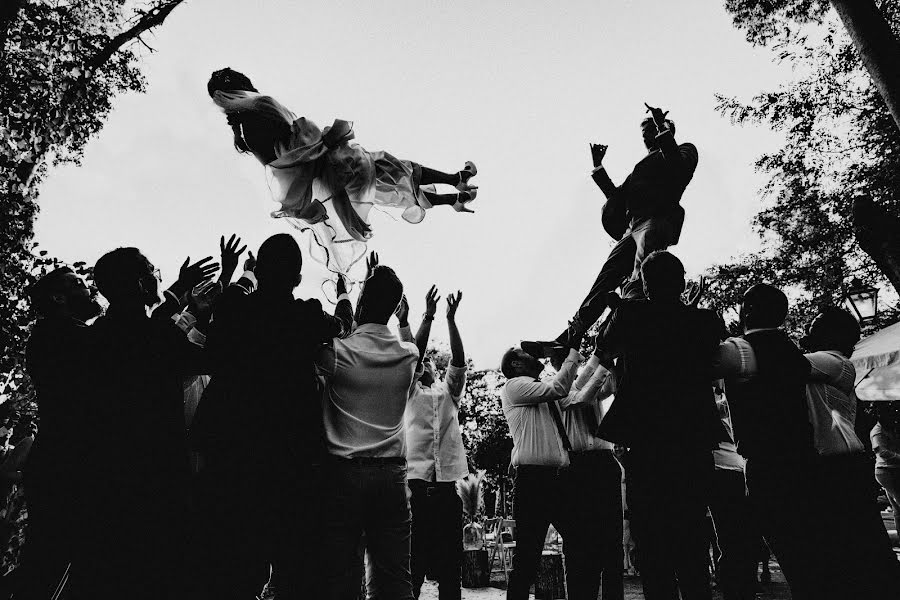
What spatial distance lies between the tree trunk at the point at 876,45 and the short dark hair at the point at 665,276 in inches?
190

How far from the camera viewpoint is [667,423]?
2.55 metres

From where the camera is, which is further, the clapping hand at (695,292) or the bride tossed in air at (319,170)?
the bride tossed in air at (319,170)

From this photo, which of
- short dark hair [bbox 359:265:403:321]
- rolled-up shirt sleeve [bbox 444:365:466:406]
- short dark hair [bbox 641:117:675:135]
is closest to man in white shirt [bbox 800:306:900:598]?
short dark hair [bbox 641:117:675:135]

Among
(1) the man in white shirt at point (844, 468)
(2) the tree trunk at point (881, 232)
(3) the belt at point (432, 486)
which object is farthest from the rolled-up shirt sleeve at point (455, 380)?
(2) the tree trunk at point (881, 232)

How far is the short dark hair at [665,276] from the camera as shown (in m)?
2.78

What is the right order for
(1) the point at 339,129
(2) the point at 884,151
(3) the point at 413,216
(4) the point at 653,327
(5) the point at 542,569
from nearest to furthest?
(4) the point at 653,327 → (1) the point at 339,129 → (3) the point at 413,216 → (5) the point at 542,569 → (2) the point at 884,151

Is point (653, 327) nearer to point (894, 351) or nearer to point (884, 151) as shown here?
point (894, 351)

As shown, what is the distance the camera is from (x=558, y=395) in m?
4.14

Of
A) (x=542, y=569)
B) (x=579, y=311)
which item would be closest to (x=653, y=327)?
(x=579, y=311)

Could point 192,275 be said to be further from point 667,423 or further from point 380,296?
point 667,423

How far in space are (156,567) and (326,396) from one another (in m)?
0.96

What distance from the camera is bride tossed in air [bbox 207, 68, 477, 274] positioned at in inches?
153

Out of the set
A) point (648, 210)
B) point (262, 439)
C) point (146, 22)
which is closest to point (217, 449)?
point (262, 439)

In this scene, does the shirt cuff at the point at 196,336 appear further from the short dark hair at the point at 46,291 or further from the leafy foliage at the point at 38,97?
the leafy foliage at the point at 38,97
